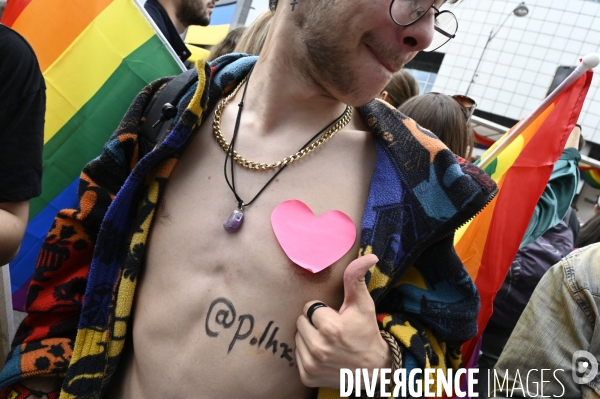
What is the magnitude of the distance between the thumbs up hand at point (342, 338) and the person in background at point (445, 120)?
1.54m

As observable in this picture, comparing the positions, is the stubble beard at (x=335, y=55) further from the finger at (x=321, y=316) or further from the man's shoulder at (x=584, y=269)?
the man's shoulder at (x=584, y=269)

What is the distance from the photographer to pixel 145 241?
1323 millimetres

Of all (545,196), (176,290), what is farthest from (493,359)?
(176,290)

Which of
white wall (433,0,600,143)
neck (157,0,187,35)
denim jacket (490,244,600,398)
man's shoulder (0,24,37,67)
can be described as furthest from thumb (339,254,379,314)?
white wall (433,0,600,143)

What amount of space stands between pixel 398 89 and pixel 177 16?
5.06 feet

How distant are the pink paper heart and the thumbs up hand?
0.45 ft

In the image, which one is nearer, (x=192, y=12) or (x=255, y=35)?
(x=255, y=35)

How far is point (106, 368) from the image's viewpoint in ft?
4.22

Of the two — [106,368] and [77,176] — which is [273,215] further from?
[77,176]

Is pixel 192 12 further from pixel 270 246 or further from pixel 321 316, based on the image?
pixel 321 316

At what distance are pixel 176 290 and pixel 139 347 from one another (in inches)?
8.0

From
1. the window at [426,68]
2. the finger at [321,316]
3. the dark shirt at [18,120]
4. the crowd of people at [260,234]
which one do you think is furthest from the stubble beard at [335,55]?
the window at [426,68]

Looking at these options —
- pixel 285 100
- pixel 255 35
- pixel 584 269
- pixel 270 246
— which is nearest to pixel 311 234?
pixel 270 246

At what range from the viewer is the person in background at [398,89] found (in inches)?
114
